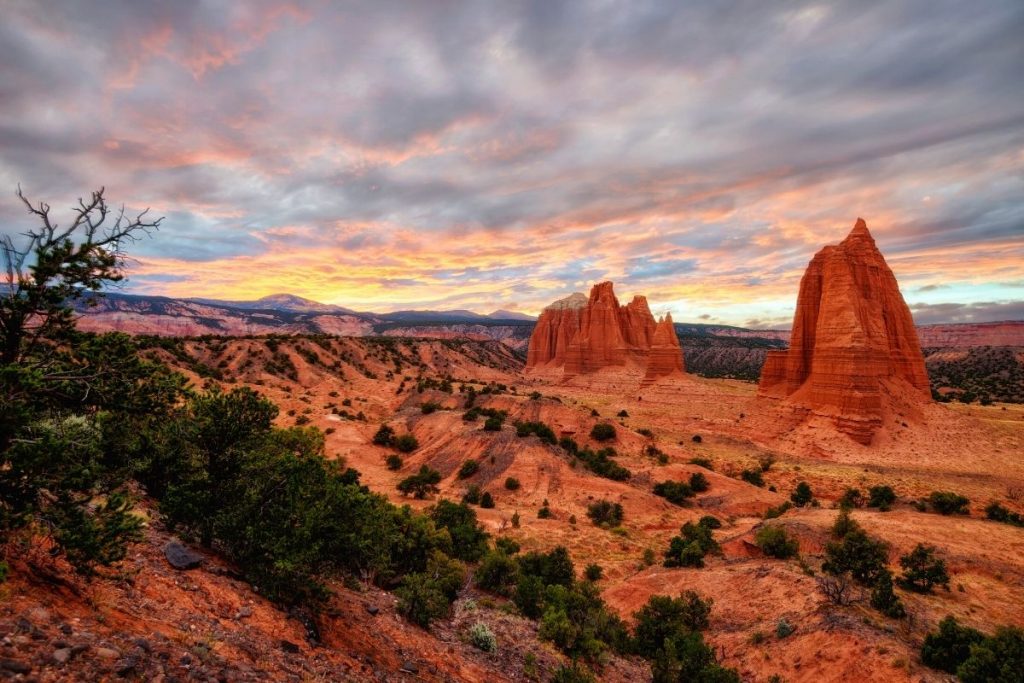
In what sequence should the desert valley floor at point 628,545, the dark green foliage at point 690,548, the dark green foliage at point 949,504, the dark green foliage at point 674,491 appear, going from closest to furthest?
Result: the desert valley floor at point 628,545 < the dark green foliage at point 690,548 < the dark green foliage at point 949,504 < the dark green foliage at point 674,491

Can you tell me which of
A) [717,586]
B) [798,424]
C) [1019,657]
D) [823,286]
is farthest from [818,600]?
[823,286]

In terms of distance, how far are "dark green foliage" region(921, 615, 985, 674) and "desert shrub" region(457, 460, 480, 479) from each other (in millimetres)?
29565

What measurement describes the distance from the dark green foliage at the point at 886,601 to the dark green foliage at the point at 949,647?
227 centimetres

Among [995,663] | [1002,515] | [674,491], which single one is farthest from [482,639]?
[1002,515]

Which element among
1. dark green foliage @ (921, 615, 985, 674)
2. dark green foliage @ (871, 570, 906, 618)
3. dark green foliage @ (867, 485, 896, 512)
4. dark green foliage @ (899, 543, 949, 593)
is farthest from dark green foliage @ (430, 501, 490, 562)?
dark green foliage @ (867, 485, 896, 512)

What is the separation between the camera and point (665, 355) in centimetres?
8538

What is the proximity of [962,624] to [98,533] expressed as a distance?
78.7 ft

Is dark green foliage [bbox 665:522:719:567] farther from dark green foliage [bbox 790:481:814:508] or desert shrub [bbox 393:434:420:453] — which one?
desert shrub [bbox 393:434:420:453]

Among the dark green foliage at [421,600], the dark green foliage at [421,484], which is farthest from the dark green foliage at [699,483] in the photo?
the dark green foliage at [421,600]

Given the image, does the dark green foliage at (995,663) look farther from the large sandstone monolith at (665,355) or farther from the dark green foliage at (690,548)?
the large sandstone monolith at (665,355)

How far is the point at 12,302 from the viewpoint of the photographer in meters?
6.96

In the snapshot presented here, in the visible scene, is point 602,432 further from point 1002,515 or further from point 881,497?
point 1002,515

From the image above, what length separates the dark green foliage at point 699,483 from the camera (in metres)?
36.3

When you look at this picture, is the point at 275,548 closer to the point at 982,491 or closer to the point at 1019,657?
the point at 1019,657
